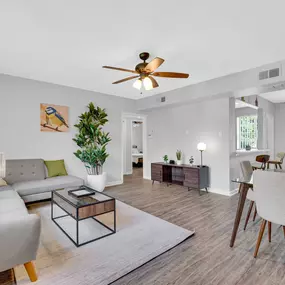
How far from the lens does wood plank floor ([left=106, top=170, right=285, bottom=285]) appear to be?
1739mm

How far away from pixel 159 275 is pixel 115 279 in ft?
1.35

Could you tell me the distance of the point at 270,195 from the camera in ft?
6.28

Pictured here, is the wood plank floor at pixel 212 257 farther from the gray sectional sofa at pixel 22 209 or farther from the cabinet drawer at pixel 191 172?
the cabinet drawer at pixel 191 172

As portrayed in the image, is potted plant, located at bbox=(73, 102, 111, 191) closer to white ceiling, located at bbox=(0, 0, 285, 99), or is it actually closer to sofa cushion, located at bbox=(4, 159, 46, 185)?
sofa cushion, located at bbox=(4, 159, 46, 185)

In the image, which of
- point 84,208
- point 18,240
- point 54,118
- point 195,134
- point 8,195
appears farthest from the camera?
point 195,134

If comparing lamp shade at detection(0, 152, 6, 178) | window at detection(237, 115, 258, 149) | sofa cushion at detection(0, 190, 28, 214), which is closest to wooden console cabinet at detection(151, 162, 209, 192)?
window at detection(237, 115, 258, 149)

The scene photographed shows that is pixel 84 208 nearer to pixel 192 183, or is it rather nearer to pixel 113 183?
pixel 192 183

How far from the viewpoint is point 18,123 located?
13.2 feet

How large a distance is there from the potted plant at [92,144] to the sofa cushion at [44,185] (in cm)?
64

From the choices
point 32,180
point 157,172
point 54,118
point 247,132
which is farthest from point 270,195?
point 247,132

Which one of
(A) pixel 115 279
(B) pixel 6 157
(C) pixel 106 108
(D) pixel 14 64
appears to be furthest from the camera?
(C) pixel 106 108

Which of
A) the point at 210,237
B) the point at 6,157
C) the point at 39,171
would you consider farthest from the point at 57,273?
the point at 6,157

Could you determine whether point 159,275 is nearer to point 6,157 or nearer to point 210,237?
point 210,237

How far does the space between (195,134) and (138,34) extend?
10.7 feet
